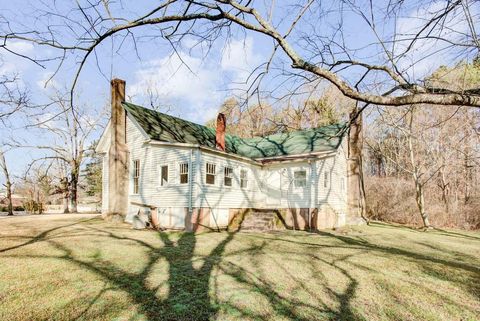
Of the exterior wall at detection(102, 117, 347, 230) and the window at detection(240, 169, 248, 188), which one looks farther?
the window at detection(240, 169, 248, 188)

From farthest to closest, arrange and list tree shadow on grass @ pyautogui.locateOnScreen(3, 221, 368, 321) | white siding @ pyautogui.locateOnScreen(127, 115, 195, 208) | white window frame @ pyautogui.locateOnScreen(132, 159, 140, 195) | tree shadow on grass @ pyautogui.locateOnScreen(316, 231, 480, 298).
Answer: white window frame @ pyautogui.locateOnScreen(132, 159, 140, 195)
white siding @ pyautogui.locateOnScreen(127, 115, 195, 208)
tree shadow on grass @ pyautogui.locateOnScreen(316, 231, 480, 298)
tree shadow on grass @ pyautogui.locateOnScreen(3, 221, 368, 321)

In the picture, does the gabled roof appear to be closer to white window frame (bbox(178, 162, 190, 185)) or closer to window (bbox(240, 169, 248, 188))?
white window frame (bbox(178, 162, 190, 185))

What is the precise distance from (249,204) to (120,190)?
7521mm

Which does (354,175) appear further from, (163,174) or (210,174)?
(163,174)

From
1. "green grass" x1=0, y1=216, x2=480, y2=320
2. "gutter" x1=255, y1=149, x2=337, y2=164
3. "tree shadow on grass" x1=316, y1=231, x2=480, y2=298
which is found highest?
"gutter" x1=255, y1=149, x2=337, y2=164

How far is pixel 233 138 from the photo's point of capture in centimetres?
2384

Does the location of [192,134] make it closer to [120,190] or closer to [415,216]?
[120,190]

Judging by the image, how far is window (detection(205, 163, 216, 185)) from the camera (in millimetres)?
16078

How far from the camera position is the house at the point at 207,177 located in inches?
611

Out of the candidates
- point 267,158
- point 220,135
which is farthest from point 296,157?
point 220,135

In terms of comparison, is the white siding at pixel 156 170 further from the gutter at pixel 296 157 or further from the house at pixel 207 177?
the gutter at pixel 296 157

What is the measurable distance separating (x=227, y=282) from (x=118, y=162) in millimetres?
13322

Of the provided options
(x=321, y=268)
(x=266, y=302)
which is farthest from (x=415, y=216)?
(x=266, y=302)

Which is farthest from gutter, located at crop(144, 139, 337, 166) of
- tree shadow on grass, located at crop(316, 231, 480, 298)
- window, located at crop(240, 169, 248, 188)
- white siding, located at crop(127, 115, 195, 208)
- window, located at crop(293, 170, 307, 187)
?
tree shadow on grass, located at crop(316, 231, 480, 298)
